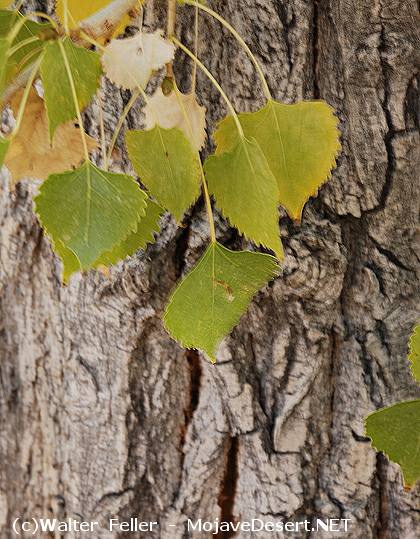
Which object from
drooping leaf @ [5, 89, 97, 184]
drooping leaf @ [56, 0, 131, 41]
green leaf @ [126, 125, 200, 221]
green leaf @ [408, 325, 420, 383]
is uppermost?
drooping leaf @ [56, 0, 131, 41]

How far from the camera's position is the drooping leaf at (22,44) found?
18.2 inches

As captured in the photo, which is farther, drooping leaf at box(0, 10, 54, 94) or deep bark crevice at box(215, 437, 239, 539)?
deep bark crevice at box(215, 437, 239, 539)

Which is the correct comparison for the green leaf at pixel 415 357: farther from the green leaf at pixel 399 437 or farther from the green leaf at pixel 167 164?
the green leaf at pixel 167 164

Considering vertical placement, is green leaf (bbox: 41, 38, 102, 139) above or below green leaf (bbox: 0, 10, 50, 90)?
below

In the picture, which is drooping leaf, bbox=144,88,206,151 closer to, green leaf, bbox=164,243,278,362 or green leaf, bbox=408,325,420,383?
green leaf, bbox=164,243,278,362

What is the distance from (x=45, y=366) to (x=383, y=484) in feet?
1.25

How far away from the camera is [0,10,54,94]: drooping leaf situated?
463mm

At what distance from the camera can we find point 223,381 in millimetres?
687

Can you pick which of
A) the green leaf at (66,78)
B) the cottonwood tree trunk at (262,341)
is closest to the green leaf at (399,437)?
the cottonwood tree trunk at (262,341)

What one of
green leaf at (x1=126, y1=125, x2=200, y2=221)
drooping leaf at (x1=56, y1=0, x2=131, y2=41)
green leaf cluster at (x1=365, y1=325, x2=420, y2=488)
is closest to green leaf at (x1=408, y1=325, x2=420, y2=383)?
green leaf cluster at (x1=365, y1=325, x2=420, y2=488)

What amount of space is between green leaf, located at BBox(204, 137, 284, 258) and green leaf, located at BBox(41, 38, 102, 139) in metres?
0.10

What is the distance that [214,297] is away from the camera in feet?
1.70

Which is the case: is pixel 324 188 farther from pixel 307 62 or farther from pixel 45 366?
pixel 45 366

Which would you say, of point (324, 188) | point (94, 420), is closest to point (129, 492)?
point (94, 420)
